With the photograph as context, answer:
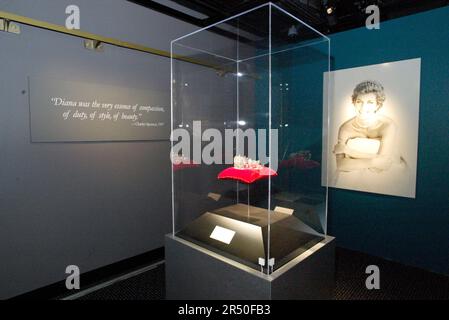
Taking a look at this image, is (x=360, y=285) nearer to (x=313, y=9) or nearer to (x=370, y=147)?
(x=370, y=147)

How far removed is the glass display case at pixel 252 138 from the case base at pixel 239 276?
0.05 metres

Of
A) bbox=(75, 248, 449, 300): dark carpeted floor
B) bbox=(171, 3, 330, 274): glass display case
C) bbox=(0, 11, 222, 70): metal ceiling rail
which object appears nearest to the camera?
bbox=(171, 3, 330, 274): glass display case

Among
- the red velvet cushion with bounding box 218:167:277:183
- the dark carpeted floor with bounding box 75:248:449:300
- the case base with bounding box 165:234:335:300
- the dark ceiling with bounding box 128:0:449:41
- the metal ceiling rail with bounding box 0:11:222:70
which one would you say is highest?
the dark ceiling with bounding box 128:0:449:41

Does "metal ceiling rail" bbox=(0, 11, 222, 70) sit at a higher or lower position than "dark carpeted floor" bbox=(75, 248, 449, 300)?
higher

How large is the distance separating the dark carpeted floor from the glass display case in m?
0.75

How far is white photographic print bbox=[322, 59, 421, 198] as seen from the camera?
259 cm

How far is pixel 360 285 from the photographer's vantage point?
96.1 inches

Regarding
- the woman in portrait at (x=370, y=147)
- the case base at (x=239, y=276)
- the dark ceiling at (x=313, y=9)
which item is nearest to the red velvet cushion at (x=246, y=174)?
the case base at (x=239, y=276)

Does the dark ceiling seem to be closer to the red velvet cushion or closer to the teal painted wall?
the teal painted wall

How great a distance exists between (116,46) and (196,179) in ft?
4.61

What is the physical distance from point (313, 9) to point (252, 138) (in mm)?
1863

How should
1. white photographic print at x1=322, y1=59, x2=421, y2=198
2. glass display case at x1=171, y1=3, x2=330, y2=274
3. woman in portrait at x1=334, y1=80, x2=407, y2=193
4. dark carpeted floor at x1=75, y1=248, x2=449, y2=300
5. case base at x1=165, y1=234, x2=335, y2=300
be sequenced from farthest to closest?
woman in portrait at x1=334, y1=80, x2=407, y2=193 → white photographic print at x1=322, y1=59, x2=421, y2=198 → dark carpeted floor at x1=75, y1=248, x2=449, y2=300 → glass display case at x1=171, y1=3, x2=330, y2=274 → case base at x1=165, y1=234, x2=335, y2=300

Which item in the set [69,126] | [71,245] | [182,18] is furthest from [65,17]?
[71,245]

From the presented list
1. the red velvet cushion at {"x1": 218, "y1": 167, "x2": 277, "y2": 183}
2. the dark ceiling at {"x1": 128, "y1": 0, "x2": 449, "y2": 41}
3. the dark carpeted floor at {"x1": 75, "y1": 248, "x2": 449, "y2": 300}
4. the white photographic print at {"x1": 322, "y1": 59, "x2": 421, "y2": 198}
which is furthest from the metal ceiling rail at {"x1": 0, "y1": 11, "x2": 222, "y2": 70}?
the dark carpeted floor at {"x1": 75, "y1": 248, "x2": 449, "y2": 300}
